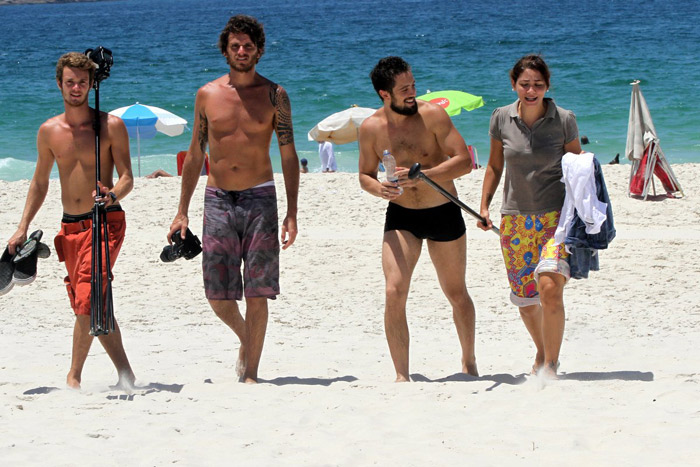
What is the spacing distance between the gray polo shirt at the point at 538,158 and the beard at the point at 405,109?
498mm

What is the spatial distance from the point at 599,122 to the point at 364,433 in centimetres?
2259

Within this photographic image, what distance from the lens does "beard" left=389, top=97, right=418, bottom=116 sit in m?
5.08

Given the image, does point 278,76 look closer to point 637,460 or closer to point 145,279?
point 145,279

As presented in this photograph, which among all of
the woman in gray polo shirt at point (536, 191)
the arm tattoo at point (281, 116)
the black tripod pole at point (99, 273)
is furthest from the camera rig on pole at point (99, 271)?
the woman in gray polo shirt at point (536, 191)

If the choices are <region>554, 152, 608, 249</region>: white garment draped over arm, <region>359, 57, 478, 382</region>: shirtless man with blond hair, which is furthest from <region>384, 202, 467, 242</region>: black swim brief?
<region>554, 152, 608, 249</region>: white garment draped over arm

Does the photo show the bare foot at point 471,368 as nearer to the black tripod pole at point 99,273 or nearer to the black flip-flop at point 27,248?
the black tripod pole at point 99,273

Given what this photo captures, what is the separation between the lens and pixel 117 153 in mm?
5051

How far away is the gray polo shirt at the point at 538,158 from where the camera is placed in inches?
194

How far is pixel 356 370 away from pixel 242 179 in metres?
1.41

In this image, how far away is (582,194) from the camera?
4.67 metres

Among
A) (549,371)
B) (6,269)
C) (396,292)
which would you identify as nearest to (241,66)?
(396,292)

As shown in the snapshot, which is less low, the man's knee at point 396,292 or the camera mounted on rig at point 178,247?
the camera mounted on rig at point 178,247

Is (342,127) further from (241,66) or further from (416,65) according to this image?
(416,65)

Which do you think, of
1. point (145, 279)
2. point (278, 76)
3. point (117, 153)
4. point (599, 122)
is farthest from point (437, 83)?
point (117, 153)
